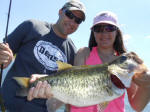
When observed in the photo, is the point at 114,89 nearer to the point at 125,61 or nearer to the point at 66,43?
the point at 125,61

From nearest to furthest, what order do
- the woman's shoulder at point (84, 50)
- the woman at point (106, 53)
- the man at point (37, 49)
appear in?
the woman at point (106, 53), the man at point (37, 49), the woman's shoulder at point (84, 50)

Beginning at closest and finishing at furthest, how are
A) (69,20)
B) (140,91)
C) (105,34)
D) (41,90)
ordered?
(41,90)
(140,91)
(105,34)
(69,20)

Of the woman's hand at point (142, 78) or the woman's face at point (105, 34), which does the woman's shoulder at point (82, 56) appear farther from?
the woman's hand at point (142, 78)

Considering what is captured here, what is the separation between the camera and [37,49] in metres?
5.41

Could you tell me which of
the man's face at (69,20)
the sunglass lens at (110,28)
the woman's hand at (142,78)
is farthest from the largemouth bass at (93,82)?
the man's face at (69,20)

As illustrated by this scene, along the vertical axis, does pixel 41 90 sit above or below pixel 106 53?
below

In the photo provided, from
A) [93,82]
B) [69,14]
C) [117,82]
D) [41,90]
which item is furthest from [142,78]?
[69,14]

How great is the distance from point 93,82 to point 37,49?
1761 mm

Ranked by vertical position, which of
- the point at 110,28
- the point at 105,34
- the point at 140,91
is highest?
the point at 110,28

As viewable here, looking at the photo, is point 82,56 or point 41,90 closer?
point 41,90

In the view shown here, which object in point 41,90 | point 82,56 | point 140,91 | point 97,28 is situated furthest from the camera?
point 82,56

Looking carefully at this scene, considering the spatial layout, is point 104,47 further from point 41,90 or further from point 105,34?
point 41,90

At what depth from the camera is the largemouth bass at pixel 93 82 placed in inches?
169

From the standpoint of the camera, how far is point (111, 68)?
441 centimetres
